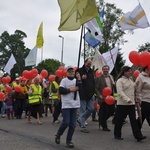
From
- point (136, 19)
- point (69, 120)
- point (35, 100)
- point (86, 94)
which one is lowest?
point (69, 120)

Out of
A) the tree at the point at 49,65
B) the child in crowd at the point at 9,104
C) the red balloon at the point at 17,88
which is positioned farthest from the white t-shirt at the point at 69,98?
the tree at the point at 49,65

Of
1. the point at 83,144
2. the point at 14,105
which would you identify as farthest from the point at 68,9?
the point at 14,105

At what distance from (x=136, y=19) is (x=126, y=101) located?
7109 millimetres

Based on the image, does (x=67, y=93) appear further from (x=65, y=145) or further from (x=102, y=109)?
(x=102, y=109)

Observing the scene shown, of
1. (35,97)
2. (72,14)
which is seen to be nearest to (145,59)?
(72,14)

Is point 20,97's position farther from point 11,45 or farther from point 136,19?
point 11,45

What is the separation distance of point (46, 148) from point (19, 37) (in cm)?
9105

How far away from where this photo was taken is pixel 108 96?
987 centimetres

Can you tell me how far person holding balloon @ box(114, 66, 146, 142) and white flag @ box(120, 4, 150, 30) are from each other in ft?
20.1

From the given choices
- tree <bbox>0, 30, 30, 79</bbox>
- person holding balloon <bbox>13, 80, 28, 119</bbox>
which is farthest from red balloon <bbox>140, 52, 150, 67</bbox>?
tree <bbox>0, 30, 30, 79</bbox>

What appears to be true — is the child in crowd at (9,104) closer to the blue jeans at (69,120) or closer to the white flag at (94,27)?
the white flag at (94,27)

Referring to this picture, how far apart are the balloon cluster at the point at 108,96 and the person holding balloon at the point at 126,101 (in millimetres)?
1222

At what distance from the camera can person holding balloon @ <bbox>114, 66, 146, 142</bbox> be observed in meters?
8.20

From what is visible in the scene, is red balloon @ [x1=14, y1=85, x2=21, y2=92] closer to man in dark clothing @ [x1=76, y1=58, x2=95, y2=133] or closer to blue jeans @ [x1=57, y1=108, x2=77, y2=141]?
man in dark clothing @ [x1=76, y1=58, x2=95, y2=133]
